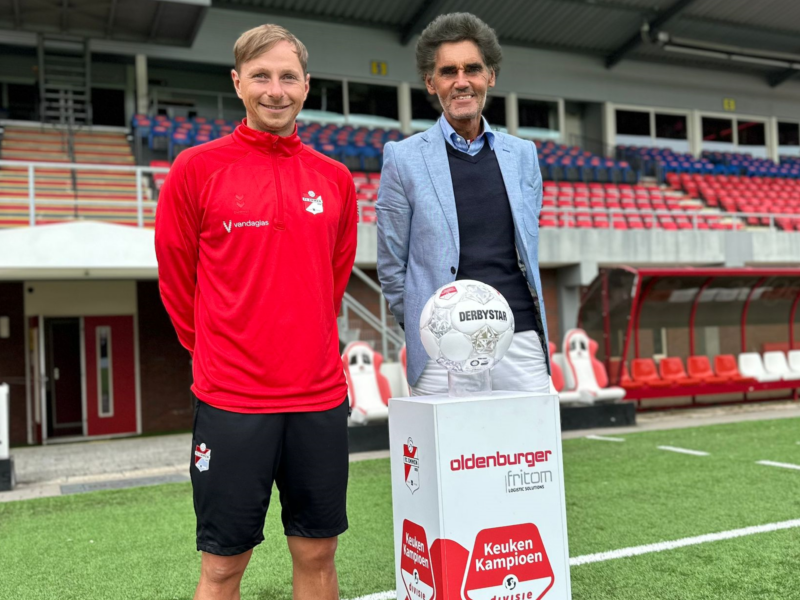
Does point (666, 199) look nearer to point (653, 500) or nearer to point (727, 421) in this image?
point (727, 421)

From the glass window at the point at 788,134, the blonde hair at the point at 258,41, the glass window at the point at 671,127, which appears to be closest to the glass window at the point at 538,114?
the glass window at the point at 671,127

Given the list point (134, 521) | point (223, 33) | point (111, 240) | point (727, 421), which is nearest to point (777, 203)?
point (727, 421)

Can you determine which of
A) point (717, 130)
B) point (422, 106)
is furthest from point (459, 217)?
point (717, 130)

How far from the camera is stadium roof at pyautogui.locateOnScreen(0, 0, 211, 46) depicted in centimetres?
1514

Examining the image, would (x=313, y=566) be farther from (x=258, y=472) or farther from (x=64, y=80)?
(x=64, y=80)

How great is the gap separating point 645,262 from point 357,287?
236 inches

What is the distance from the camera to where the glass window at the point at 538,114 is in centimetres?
2227

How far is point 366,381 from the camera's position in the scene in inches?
347

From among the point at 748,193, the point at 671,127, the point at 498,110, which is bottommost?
the point at 748,193

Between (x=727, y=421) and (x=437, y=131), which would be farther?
(x=727, y=421)

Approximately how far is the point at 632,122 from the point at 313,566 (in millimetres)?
23465

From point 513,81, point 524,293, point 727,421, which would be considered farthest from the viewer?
point 513,81

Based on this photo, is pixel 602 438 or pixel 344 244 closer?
pixel 344 244

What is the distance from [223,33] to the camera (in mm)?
18328
